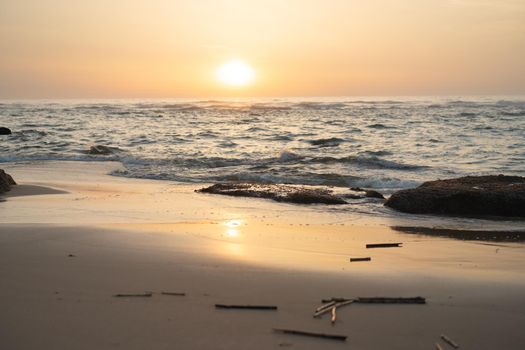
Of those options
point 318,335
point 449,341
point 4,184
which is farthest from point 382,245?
point 4,184

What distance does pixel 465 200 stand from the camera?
27.7 feet

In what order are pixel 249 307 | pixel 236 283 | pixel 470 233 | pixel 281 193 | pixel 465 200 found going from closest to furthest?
pixel 249 307, pixel 236 283, pixel 470 233, pixel 465 200, pixel 281 193

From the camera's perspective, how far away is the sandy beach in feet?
10.3

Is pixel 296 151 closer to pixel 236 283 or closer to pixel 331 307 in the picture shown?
pixel 236 283

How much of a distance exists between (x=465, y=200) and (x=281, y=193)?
9.99 feet

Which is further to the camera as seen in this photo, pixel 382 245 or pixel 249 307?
pixel 382 245

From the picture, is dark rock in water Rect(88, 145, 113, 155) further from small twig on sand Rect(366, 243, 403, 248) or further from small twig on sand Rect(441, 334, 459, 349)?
small twig on sand Rect(441, 334, 459, 349)

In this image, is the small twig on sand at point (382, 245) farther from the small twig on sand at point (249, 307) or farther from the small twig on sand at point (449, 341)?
the small twig on sand at point (449, 341)

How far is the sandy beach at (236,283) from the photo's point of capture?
3.14 m

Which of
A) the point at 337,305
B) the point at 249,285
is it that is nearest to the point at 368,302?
the point at 337,305

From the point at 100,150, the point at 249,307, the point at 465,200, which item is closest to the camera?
the point at 249,307

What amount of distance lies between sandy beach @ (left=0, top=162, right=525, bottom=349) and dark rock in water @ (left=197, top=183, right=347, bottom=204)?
1783mm

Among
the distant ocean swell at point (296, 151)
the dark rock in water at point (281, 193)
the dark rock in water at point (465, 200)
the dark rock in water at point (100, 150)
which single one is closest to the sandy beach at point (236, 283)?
the dark rock in water at point (465, 200)

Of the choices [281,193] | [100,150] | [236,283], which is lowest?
[100,150]
